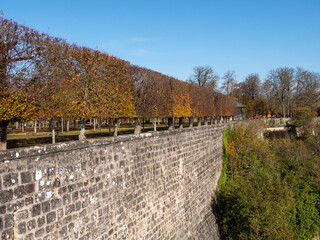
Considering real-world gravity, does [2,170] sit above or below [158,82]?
below

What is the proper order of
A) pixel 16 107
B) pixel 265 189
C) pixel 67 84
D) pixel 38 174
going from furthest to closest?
pixel 265 189
pixel 67 84
pixel 16 107
pixel 38 174

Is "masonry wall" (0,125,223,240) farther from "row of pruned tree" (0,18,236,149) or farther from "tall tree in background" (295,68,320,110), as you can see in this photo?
"tall tree in background" (295,68,320,110)

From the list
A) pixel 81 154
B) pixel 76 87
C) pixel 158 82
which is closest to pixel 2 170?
pixel 81 154

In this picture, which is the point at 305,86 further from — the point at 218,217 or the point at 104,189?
the point at 104,189

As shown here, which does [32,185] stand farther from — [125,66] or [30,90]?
[125,66]

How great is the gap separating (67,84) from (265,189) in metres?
11.7

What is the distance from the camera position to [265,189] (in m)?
13.8

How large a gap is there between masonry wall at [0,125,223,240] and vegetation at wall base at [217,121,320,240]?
3.16 metres

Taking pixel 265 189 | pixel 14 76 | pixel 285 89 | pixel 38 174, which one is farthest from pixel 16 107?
pixel 285 89

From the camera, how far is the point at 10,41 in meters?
9.76

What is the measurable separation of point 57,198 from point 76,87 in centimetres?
Answer: 913

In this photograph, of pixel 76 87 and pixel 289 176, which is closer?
pixel 76 87

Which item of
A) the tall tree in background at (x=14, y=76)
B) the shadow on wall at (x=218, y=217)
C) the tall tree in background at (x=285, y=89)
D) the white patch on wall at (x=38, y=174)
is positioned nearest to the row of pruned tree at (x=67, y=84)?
the tall tree in background at (x=14, y=76)

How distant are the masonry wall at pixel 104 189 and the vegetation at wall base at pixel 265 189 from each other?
316cm
